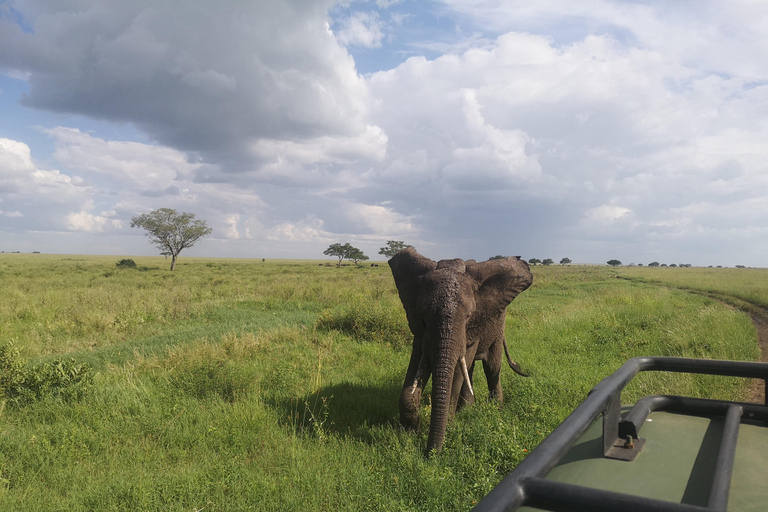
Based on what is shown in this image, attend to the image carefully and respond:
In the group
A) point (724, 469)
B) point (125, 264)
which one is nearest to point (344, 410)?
point (724, 469)

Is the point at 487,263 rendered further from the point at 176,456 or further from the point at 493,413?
the point at 176,456

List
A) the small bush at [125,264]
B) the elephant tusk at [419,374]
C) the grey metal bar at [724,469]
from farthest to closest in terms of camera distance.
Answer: the small bush at [125,264]
the elephant tusk at [419,374]
the grey metal bar at [724,469]

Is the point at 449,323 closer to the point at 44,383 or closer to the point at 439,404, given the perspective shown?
the point at 439,404

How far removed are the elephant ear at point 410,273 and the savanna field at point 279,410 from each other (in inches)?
54.5

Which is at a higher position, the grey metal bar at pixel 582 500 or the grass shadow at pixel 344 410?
the grey metal bar at pixel 582 500

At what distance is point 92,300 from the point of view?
55.5ft

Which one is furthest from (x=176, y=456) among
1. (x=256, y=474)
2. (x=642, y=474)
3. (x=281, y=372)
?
(x=642, y=474)

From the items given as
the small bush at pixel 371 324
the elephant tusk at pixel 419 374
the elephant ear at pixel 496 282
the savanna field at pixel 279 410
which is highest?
the elephant ear at pixel 496 282

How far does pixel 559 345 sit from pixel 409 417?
6362mm

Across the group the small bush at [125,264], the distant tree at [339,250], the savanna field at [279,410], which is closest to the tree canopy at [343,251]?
the distant tree at [339,250]

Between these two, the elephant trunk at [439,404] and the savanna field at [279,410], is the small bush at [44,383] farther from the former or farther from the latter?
the elephant trunk at [439,404]

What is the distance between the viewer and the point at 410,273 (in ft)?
19.6

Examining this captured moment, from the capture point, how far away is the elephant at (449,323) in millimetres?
4906

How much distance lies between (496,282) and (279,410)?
3.47m
